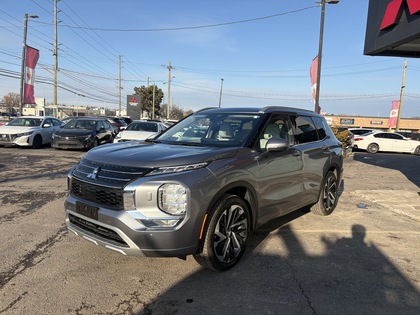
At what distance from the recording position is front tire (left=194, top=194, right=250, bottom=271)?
3447 mm

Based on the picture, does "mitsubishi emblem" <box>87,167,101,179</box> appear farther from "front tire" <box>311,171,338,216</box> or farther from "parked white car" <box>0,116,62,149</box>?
"parked white car" <box>0,116,62,149</box>

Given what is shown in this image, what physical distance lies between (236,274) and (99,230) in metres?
1.51

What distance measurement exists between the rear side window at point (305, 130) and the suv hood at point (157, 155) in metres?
1.68

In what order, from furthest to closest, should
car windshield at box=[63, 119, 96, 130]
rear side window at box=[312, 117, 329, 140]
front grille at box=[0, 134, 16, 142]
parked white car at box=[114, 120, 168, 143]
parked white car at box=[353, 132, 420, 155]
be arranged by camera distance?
parked white car at box=[353, 132, 420, 155], car windshield at box=[63, 119, 96, 130], front grille at box=[0, 134, 16, 142], parked white car at box=[114, 120, 168, 143], rear side window at box=[312, 117, 329, 140]

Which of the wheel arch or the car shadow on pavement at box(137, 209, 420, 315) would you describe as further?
the wheel arch

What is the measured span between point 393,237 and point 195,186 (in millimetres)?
3584

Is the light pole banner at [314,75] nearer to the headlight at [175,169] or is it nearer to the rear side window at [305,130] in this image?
the rear side window at [305,130]

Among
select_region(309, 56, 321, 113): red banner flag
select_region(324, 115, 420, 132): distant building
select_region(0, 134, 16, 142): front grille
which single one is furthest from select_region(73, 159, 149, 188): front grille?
select_region(324, 115, 420, 132): distant building

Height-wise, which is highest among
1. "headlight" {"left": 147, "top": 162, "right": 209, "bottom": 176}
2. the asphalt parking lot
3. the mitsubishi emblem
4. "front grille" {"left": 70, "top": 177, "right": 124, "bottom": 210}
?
"headlight" {"left": 147, "top": 162, "right": 209, "bottom": 176}

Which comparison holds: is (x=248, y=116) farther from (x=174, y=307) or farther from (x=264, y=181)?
(x=174, y=307)

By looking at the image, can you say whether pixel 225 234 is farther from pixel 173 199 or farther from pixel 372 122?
pixel 372 122

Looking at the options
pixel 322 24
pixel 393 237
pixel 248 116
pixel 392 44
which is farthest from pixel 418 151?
pixel 248 116

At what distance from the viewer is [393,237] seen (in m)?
5.12

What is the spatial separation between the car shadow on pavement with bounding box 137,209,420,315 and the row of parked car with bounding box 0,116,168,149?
34.0ft
